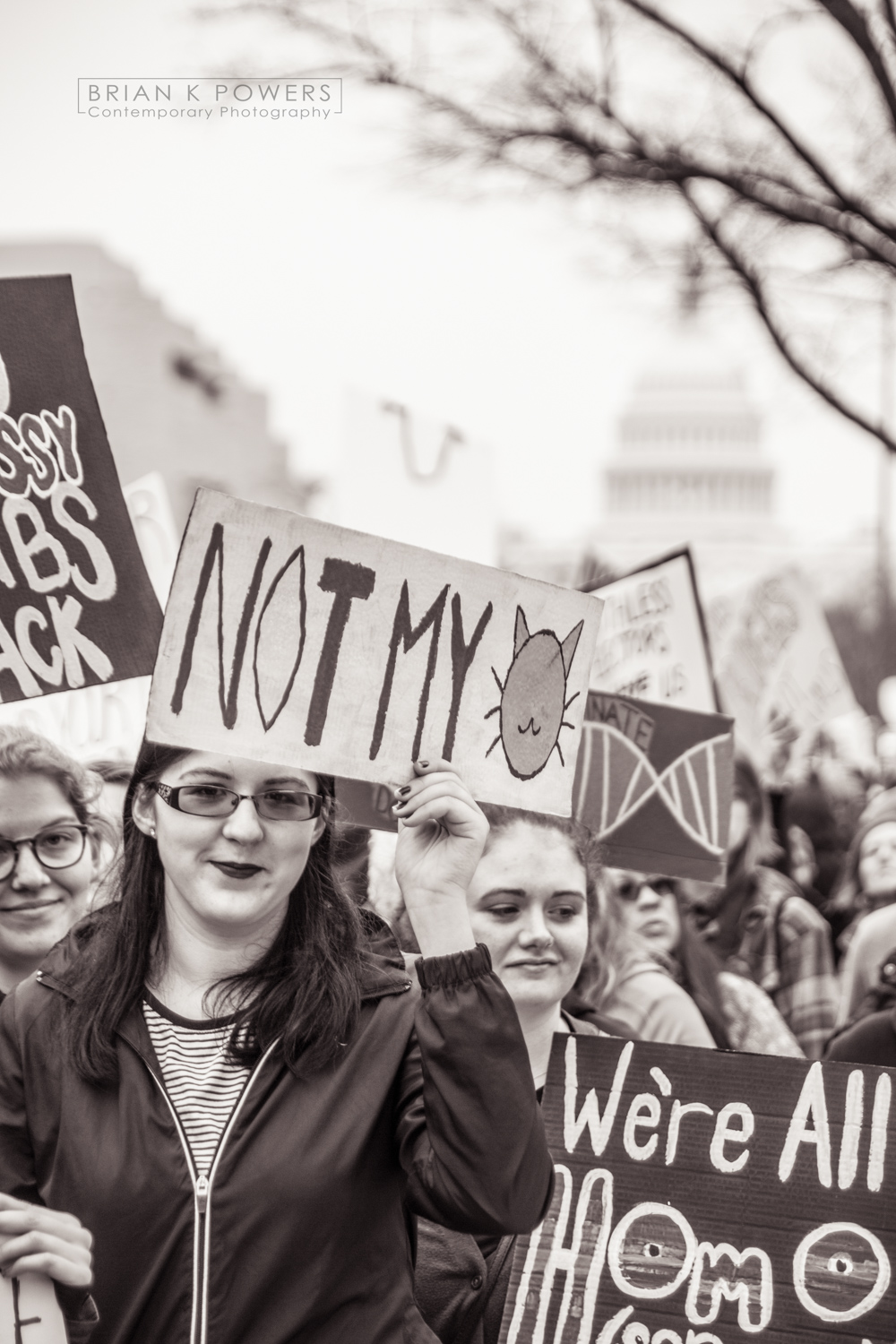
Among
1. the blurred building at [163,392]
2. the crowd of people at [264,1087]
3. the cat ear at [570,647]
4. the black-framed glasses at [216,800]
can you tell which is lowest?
the crowd of people at [264,1087]

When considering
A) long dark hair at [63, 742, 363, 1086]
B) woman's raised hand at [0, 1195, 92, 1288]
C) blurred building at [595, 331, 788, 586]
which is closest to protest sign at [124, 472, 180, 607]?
long dark hair at [63, 742, 363, 1086]

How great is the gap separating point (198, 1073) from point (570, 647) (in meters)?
0.75

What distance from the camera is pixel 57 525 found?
2.75 metres

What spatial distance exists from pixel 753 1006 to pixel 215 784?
2.58m

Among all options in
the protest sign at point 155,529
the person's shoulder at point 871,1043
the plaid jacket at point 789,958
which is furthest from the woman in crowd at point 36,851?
the plaid jacket at point 789,958

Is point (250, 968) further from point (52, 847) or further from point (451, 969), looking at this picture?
point (52, 847)

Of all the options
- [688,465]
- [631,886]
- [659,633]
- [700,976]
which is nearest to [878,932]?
[700,976]

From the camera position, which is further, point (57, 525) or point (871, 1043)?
point (871, 1043)

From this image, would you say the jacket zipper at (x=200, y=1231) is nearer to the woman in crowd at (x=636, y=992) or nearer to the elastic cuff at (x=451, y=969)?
the elastic cuff at (x=451, y=969)

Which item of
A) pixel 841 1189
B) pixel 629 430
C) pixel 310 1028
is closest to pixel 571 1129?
pixel 841 1189

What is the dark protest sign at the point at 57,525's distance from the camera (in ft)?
8.82

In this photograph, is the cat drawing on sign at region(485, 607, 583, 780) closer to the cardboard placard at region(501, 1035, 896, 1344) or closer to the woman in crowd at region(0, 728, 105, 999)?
the cardboard placard at region(501, 1035, 896, 1344)

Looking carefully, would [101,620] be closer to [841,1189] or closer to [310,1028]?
[310,1028]

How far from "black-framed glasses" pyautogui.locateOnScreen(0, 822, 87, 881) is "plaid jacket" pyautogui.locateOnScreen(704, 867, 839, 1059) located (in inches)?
107
